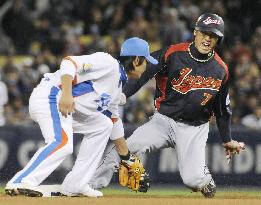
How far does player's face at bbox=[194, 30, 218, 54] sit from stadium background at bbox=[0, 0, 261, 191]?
4.79 meters

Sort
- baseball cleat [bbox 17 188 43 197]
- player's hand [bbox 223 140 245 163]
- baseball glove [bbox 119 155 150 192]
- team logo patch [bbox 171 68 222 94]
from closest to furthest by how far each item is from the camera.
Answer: baseball cleat [bbox 17 188 43 197] → baseball glove [bbox 119 155 150 192] → team logo patch [bbox 171 68 222 94] → player's hand [bbox 223 140 245 163]

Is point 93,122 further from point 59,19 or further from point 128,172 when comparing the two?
point 59,19

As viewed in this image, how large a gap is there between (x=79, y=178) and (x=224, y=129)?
6.81 ft

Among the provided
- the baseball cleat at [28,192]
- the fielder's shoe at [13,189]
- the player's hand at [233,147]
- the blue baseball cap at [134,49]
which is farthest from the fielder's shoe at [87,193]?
the player's hand at [233,147]

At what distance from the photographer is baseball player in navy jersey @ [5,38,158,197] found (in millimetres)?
9359

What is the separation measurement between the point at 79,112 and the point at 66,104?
70 centimetres

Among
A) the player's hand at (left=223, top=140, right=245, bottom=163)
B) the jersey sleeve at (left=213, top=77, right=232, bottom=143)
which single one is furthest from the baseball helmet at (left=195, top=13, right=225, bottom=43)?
the player's hand at (left=223, top=140, right=245, bottom=163)

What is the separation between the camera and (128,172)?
1048 cm

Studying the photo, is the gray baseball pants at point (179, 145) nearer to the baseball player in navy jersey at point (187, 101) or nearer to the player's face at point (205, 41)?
the baseball player in navy jersey at point (187, 101)

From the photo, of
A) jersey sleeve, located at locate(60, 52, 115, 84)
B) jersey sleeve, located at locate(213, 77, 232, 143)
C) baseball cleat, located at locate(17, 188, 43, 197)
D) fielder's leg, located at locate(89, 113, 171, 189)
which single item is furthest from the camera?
jersey sleeve, located at locate(213, 77, 232, 143)

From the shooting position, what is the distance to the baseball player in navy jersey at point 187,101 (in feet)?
35.0

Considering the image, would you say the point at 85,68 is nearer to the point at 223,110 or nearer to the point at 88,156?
the point at 88,156

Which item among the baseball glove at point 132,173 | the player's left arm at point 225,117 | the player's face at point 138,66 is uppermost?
the player's face at point 138,66

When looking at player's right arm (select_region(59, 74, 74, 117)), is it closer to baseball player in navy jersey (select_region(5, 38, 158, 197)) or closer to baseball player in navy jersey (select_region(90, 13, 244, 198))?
baseball player in navy jersey (select_region(5, 38, 158, 197))
